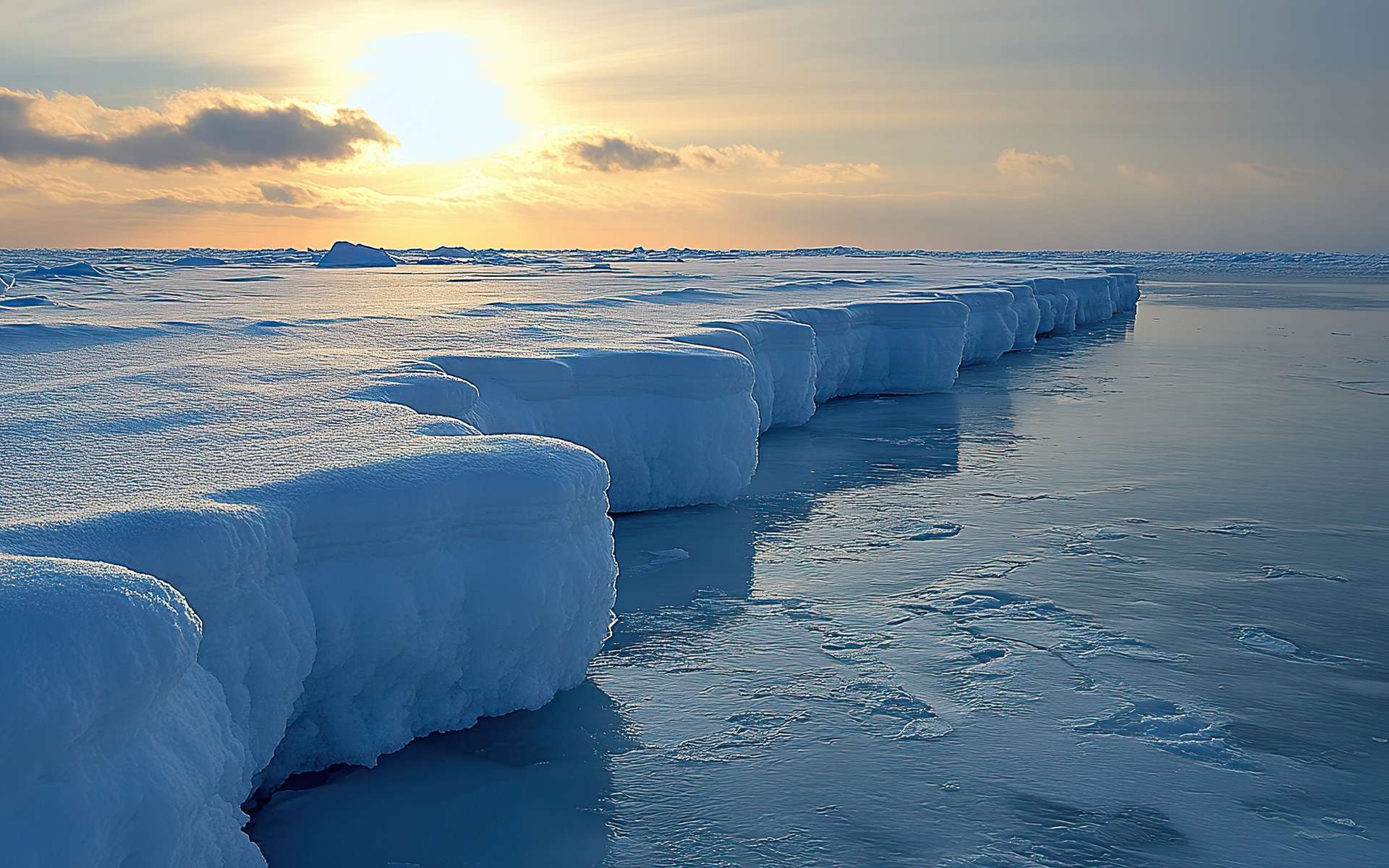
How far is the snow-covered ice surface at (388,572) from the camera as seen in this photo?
8.95ft

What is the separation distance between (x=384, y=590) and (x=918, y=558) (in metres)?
3.96

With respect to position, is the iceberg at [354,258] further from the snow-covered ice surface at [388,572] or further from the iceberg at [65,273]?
the snow-covered ice surface at [388,572]

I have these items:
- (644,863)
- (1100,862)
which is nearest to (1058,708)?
(1100,862)

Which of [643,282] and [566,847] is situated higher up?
[643,282]

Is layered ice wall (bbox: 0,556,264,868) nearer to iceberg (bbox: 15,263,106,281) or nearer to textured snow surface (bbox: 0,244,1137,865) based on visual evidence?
textured snow surface (bbox: 0,244,1137,865)

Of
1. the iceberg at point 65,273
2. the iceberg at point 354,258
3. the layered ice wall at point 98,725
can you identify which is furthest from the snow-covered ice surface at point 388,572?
the iceberg at point 354,258

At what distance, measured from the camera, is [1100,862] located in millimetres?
3590

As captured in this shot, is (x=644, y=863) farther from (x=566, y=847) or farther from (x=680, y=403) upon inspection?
(x=680, y=403)

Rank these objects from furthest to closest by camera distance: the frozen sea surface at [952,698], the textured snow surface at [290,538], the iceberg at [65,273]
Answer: the iceberg at [65,273]
the frozen sea surface at [952,698]
the textured snow surface at [290,538]

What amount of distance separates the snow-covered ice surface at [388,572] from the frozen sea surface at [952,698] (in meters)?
0.04

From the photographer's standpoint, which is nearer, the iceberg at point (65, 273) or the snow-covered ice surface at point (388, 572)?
the snow-covered ice surface at point (388, 572)

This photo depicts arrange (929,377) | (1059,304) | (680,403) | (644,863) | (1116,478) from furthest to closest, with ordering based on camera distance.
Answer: (1059,304), (929,377), (1116,478), (680,403), (644,863)

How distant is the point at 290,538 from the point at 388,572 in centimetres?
40

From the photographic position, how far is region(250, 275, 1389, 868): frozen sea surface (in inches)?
148
